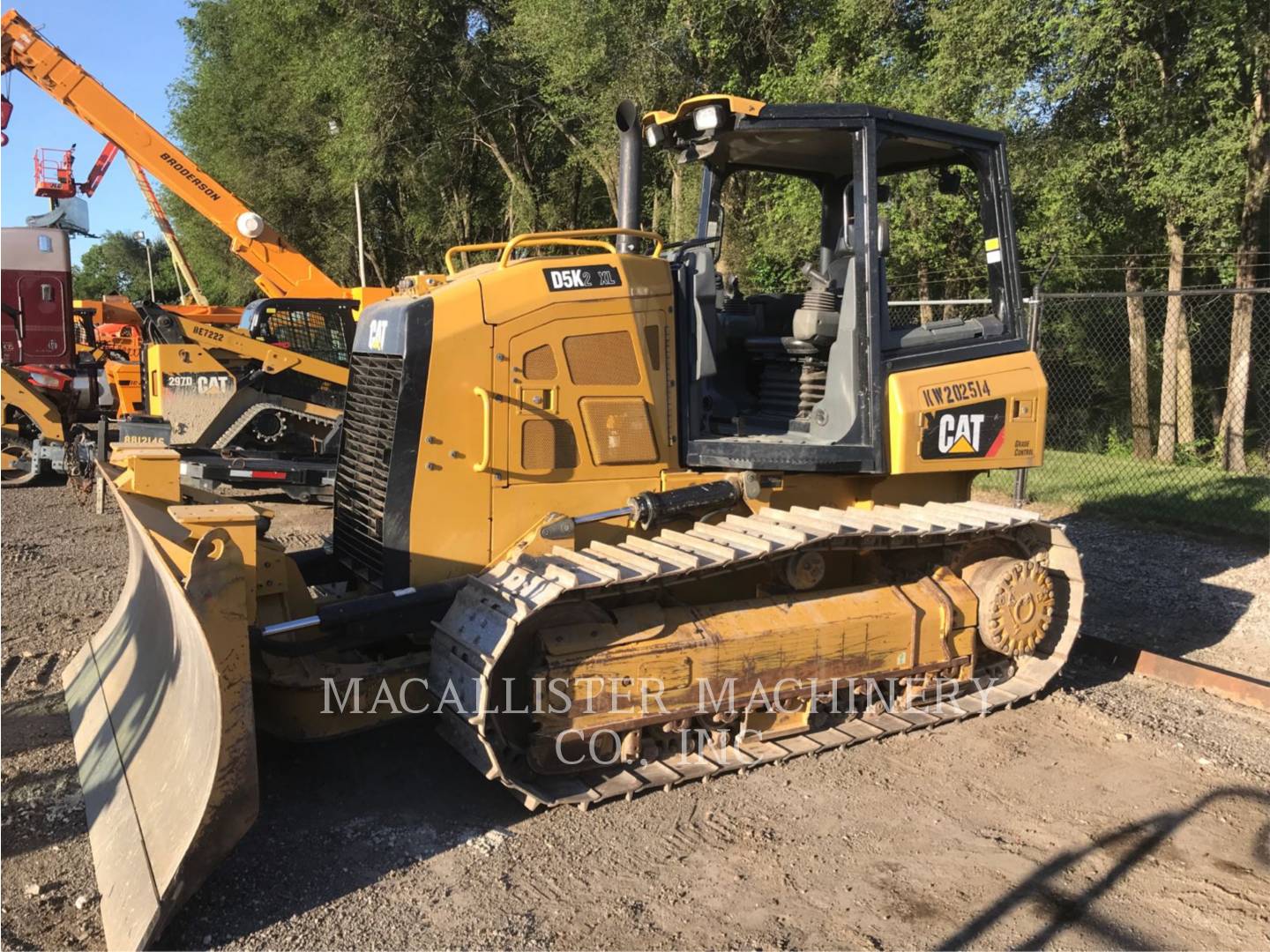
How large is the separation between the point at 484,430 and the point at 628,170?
1643 mm

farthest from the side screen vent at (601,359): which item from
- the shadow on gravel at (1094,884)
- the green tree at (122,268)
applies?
the green tree at (122,268)

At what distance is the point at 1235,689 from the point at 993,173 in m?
3.06

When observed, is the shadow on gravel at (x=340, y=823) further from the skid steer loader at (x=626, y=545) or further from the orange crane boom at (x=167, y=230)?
the orange crane boom at (x=167, y=230)

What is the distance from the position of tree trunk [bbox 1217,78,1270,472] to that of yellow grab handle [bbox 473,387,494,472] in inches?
444

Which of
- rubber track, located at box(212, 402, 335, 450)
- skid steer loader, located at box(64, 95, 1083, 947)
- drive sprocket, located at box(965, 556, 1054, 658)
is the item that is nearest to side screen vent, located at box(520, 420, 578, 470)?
skid steer loader, located at box(64, 95, 1083, 947)

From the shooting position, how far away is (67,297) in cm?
1383

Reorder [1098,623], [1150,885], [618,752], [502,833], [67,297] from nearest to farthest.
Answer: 1. [1150,885]
2. [502,833]
3. [618,752]
4. [1098,623]
5. [67,297]

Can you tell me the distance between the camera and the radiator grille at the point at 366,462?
4.43m

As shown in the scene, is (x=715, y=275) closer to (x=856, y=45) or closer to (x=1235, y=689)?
(x=1235, y=689)

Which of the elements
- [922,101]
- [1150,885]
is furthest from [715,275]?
[922,101]

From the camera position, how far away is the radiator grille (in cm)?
Answer: 443

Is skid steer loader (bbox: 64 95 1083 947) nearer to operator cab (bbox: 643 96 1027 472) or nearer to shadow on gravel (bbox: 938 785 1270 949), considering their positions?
operator cab (bbox: 643 96 1027 472)

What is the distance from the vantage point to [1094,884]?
12.1ft

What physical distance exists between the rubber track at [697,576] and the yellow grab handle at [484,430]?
0.44 m
